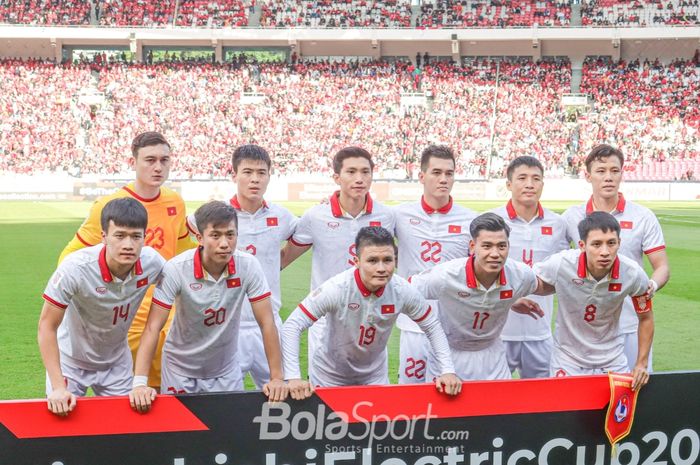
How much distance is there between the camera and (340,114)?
41.1 m

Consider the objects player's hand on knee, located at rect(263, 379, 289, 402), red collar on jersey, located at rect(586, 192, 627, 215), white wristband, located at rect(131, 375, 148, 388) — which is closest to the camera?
player's hand on knee, located at rect(263, 379, 289, 402)

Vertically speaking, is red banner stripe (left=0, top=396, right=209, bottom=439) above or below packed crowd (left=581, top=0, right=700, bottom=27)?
below

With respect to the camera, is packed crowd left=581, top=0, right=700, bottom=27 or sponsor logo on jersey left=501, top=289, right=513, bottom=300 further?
packed crowd left=581, top=0, right=700, bottom=27

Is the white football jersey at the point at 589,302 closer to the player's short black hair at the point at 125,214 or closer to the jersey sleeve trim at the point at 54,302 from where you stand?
the player's short black hair at the point at 125,214

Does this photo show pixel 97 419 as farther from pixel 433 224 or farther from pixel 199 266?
pixel 433 224

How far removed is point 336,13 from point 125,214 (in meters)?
44.9

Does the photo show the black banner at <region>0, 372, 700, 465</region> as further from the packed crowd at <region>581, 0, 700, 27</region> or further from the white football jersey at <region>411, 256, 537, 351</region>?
the packed crowd at <region>581, 0, 700, 27</region>

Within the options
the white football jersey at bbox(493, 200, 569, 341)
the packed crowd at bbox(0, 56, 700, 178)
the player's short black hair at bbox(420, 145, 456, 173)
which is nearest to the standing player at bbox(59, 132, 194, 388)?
the player's short black hair at bbox(420, 145, 456, 173)

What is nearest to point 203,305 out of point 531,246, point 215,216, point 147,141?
point 215,216

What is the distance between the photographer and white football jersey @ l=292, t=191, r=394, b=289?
5680mm

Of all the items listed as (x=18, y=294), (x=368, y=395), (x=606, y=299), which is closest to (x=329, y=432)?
(x=368, y=395)

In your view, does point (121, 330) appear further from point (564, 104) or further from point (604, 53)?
point (604, 53)

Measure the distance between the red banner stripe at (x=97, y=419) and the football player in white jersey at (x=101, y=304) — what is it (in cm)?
23

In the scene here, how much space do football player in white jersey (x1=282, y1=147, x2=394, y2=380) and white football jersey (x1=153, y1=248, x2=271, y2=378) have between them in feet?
3.25
